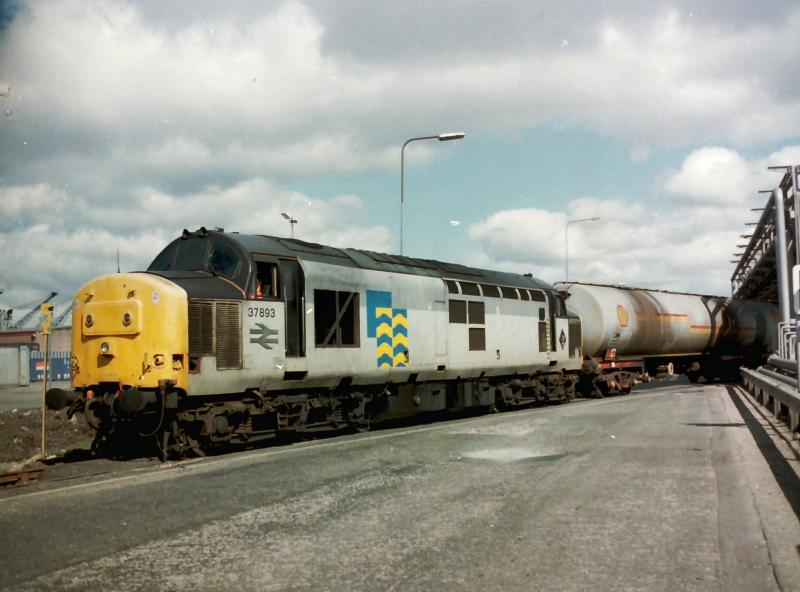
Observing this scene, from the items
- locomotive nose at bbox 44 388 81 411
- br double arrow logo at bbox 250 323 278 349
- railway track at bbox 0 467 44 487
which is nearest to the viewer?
railway track at bbox 0 467 44 487

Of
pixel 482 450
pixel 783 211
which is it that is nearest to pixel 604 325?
pixel 783 211

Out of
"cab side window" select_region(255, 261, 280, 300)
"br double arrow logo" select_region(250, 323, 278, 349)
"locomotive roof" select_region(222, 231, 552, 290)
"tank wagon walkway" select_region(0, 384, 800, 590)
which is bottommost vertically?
"tank wagon walkway" select_region(0, 384, 800, 590)

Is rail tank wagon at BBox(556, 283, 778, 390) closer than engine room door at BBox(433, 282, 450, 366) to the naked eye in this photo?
No

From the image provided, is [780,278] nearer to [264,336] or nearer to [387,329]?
[387,329]

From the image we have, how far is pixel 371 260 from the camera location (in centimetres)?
1573

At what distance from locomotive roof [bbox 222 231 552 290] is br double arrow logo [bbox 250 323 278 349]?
50.5 inches

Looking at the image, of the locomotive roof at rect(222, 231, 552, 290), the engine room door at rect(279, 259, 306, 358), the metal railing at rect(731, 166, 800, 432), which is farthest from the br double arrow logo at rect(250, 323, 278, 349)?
the metal railing at rect(731, 166, 800, 432)

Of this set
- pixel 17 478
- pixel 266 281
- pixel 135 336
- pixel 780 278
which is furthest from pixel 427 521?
pixel 780 278

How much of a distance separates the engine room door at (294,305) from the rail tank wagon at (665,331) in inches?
492

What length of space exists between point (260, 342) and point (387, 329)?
3710mm

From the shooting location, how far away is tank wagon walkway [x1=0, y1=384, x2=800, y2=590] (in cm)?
540

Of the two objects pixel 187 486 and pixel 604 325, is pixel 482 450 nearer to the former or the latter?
pixel 187 486

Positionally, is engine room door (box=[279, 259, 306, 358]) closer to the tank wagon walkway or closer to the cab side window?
the cab side window

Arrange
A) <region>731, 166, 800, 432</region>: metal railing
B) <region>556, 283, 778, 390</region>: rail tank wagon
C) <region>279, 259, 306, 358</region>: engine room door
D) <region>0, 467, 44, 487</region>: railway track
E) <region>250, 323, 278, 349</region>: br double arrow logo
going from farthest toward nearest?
<region>556, 283, 778, 390</region>: rail tank wagon < <region>731, 166, 800, 432</region>: metal railing < <region>279, 259, 306, 358</region>: engine room door < <region>250, 323, 278, 349</region>: br double arrow logo < <region>0, 467, 44, 487</region>: railway track
